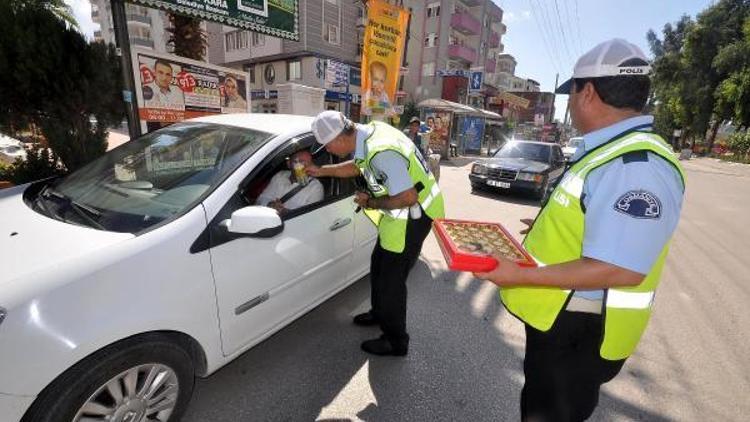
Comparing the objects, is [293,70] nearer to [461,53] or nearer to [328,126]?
[461,53]

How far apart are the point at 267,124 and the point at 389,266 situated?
1.37 meters

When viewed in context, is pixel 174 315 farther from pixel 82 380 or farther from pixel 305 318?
pixel 305 318

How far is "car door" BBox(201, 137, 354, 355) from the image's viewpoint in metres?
2.05

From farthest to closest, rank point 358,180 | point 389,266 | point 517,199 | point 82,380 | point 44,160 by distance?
point 517,199 < point 44,160 < point 358,180 < point 389,266 < point 82,380

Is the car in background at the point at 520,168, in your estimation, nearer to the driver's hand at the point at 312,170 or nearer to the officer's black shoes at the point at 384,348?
the officer's black shoes at the point at 384,348

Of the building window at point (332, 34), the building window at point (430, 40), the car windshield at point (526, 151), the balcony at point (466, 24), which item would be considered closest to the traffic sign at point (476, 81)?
the building window at point (332, 34)

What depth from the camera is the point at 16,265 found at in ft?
5.03

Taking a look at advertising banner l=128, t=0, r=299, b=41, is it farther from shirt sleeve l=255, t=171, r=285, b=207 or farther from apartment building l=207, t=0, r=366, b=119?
apartment building l=207, t=0, r=366, b=119

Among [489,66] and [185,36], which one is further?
[489,66]

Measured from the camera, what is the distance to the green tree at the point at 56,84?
5094mm

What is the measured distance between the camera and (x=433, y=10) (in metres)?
32.5

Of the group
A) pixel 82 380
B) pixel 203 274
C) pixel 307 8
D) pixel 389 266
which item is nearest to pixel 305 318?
pixel 389 266

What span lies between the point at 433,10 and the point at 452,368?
116ft

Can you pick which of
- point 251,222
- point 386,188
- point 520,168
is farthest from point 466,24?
point 251,222
